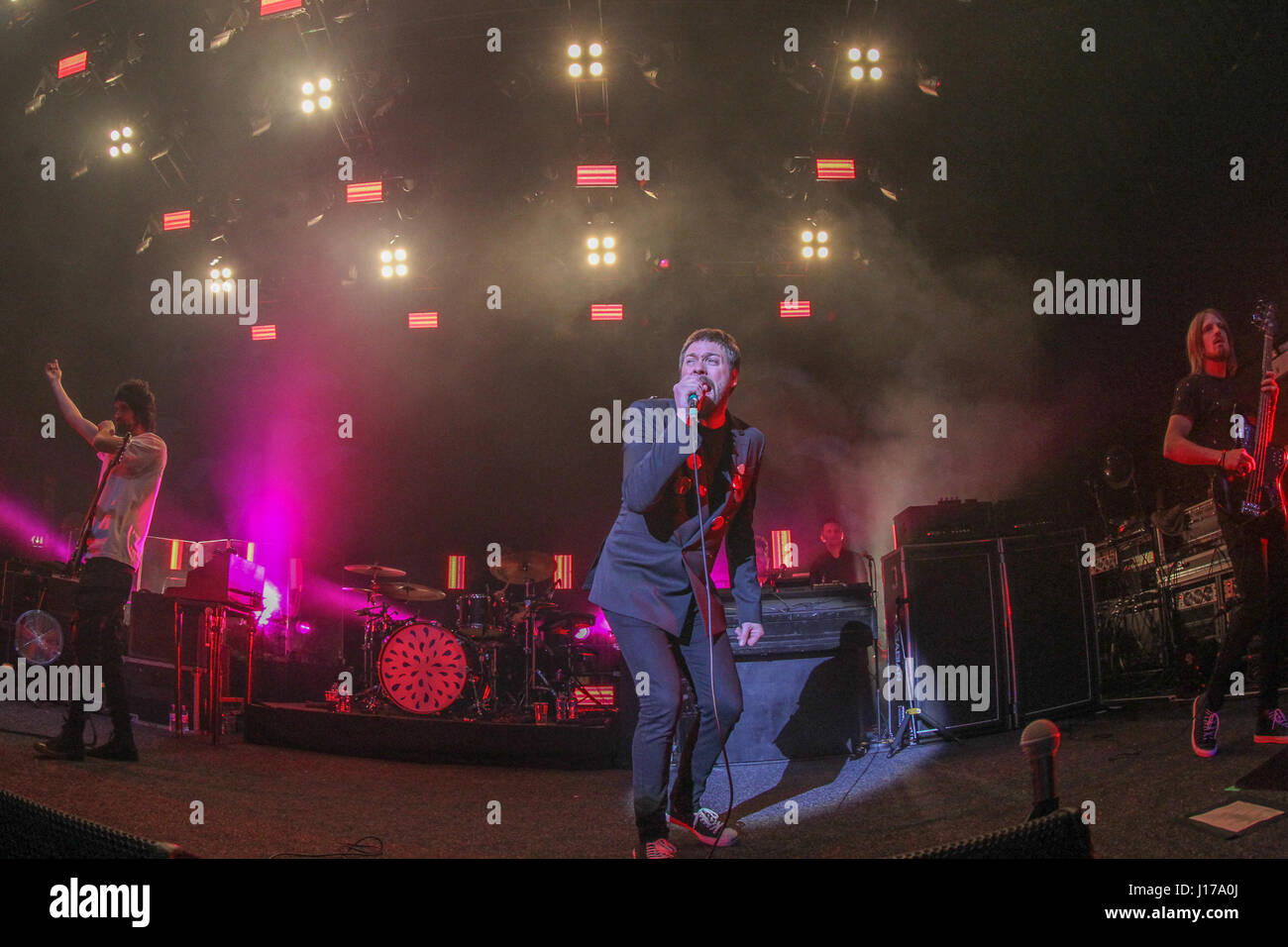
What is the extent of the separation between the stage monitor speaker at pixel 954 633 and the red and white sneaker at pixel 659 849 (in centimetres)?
346

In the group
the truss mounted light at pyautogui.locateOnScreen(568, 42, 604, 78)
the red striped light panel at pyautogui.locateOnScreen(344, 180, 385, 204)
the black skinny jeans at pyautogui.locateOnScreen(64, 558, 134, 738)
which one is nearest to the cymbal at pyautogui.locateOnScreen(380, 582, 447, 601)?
the black skinny jeans at pyautogui.locateOnScreen(64, 558, 134, 738)

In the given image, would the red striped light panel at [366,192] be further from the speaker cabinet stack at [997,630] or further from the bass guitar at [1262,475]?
the bass guitar at [1262,475]

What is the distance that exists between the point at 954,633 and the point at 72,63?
909 centimetres

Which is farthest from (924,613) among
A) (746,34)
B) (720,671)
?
(746,34)

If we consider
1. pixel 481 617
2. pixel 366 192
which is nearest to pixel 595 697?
pixel 481 617

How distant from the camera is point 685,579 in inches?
128

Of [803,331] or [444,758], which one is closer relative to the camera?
[444,758]

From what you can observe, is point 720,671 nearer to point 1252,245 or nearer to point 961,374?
point 1252,245

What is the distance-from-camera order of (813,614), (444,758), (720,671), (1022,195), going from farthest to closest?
(1022,195) → (444,758) → (813,614) → (720,671)

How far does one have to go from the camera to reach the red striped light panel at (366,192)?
30.0ft

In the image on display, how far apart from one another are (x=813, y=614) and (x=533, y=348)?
21.1ft

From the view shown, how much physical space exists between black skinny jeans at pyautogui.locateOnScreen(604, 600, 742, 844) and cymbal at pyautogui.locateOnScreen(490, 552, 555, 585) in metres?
5.23

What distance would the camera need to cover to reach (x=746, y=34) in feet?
26.3
